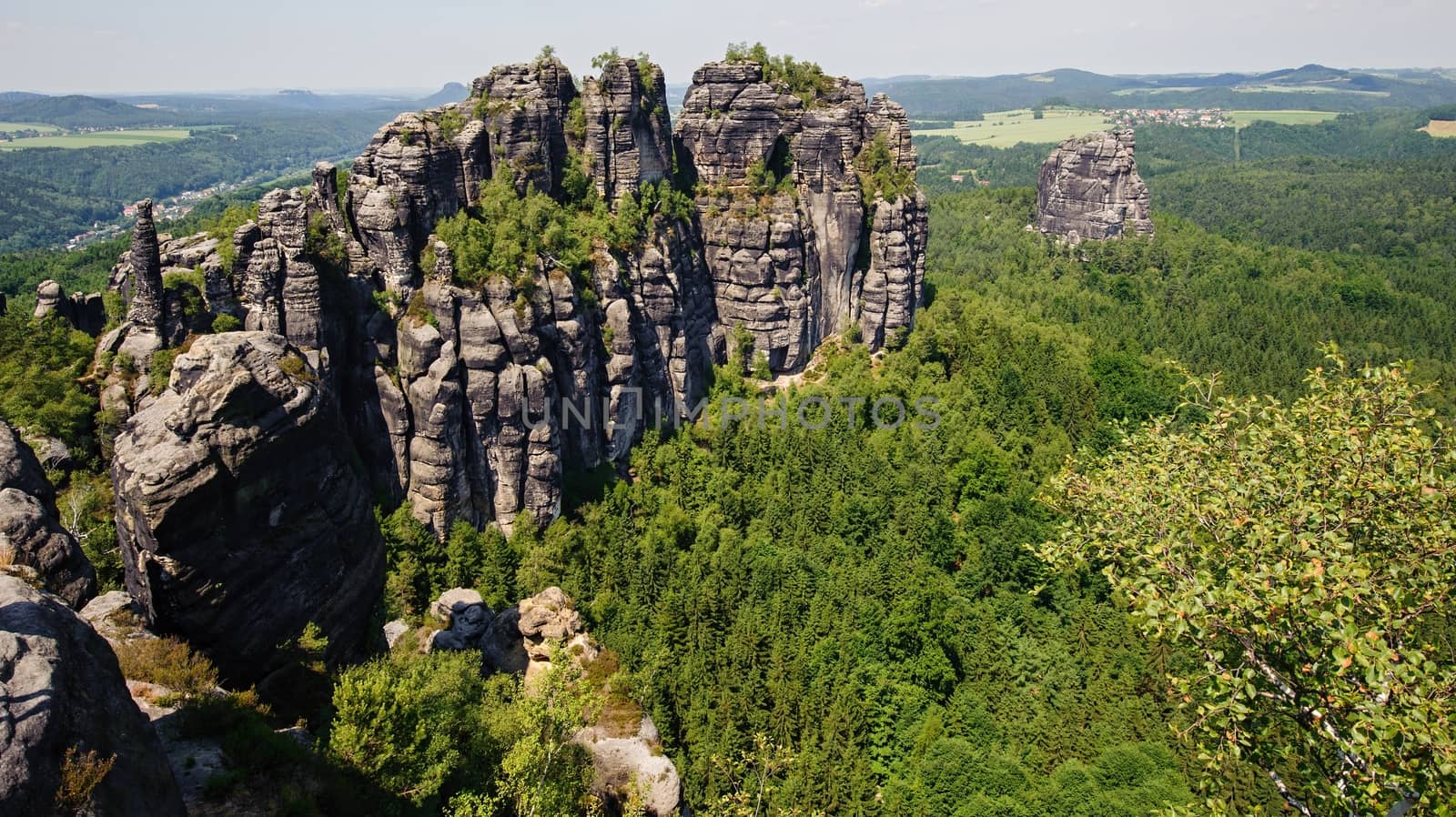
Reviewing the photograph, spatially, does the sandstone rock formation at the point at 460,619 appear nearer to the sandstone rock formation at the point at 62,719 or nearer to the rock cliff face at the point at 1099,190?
the sandstone rock formation at the point at 62,719

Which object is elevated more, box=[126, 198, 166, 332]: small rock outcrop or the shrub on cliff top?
the shrub on cliff top

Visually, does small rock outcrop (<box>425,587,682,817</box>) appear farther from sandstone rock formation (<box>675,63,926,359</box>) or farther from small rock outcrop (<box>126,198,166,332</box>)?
sandstone rock formation (<box>675,63,926,359</box>)

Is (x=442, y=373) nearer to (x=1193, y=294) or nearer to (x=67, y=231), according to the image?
(x=1193, y=294)

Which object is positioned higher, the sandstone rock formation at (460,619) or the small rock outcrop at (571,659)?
the sandstone rock formation at (460,619)

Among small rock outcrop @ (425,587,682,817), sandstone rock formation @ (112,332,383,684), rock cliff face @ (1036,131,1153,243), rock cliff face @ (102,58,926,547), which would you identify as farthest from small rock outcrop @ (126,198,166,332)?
rock cliff face @ (1036,131,1153,243)

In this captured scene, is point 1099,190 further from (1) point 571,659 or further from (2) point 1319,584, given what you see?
(2) point 1319,584

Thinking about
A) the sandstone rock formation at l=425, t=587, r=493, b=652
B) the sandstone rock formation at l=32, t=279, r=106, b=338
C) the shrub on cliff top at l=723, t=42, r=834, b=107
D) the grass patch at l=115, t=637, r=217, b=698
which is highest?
the shrub on cliff top at l=723, t=42, r=834, b=107

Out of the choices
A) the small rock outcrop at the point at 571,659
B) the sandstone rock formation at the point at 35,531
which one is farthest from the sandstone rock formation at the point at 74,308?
the small rock outcrop at the point at 571,659
